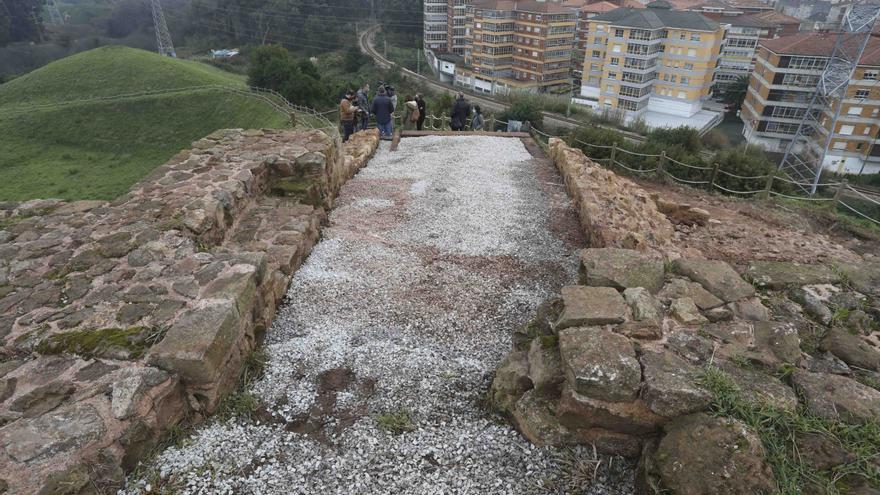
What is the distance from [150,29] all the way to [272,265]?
101 metres

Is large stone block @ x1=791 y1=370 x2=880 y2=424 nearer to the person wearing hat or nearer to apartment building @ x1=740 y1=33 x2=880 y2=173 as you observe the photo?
the person wearing hat

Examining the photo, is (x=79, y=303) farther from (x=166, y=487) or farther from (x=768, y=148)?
(x=768, y=148)

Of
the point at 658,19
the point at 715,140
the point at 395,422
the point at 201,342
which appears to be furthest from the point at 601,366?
the point at 658,19

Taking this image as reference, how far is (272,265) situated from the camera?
7020 mm

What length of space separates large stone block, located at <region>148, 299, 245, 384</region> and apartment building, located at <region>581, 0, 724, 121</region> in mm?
52775

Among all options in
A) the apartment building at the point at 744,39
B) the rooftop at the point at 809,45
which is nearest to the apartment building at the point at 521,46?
the apartment building at the point at 744,39

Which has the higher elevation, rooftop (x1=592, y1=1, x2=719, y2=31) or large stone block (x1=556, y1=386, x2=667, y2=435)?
rooftop (x1=592, y1=1, x2=719, y2=31)

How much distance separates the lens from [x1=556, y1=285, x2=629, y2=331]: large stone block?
16.1 feet

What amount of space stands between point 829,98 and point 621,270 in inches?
1747

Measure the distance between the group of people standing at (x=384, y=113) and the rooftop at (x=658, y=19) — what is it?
39394 millimetres

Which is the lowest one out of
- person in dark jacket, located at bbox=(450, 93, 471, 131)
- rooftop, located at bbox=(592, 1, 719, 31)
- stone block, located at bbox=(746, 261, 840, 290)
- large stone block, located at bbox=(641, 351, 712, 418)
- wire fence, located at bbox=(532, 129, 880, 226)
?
wire fence, located at bbox=(532, 129, 880, 226)

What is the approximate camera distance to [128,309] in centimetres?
527

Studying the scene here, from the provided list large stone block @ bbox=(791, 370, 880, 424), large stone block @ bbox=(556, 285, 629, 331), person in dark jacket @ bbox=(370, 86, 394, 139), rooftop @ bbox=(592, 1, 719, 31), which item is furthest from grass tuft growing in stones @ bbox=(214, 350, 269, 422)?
rooftop @ bbox=(592, 1, 719, 31)

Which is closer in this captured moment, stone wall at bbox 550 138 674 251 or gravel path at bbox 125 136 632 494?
gravel path at bbox 125 136 632 494
